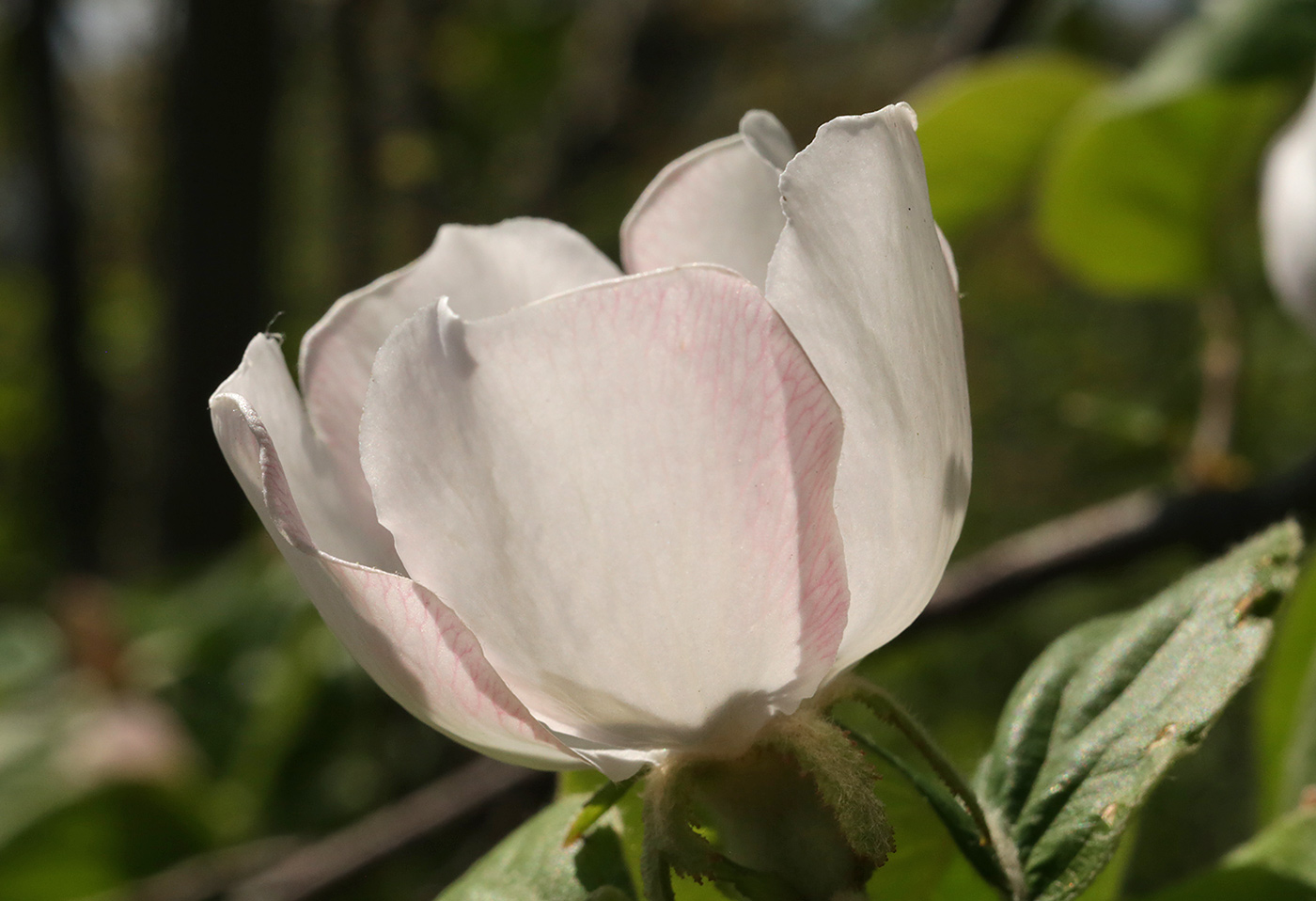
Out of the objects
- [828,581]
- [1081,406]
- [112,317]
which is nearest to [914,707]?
[828,581]

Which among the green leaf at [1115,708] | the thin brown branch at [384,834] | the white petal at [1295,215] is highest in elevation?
the white petal at [1295,215]

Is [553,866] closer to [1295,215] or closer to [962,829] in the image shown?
[962,829]

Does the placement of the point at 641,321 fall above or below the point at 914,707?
above

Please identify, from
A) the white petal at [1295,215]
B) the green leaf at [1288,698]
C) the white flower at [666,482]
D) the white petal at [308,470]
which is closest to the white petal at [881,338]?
the white flower at [666,482]

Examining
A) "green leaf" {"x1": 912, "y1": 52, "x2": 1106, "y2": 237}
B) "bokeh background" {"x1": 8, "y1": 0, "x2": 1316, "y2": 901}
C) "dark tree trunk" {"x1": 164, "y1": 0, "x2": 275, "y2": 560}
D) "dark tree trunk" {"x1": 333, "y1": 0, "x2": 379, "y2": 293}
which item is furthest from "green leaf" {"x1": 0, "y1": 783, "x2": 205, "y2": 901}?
"green leaf" {"x1": 912, "y1": 52, "x2": 1106, "y2": 237}

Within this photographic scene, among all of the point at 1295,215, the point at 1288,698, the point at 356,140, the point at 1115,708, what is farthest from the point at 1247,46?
the point at 356,140

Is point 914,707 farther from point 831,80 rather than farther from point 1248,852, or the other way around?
point 831,80

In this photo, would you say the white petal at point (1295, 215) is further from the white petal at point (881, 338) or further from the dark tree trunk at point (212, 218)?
the dark tree trunk at point (212, 218)
